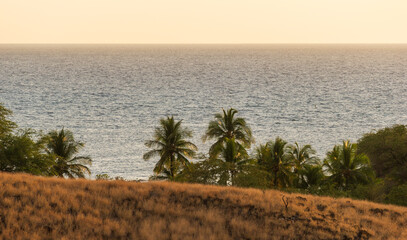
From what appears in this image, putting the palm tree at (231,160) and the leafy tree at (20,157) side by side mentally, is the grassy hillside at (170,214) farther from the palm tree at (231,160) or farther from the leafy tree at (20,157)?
the palm tree at (231,160)

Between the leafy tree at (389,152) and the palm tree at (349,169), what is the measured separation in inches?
77.2

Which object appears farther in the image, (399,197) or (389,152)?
(389,152)

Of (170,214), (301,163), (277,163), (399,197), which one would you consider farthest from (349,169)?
(170,214)

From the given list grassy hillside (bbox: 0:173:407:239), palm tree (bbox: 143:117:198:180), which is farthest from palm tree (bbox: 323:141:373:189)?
grassy hillside (bbox: 0:173:407:239)

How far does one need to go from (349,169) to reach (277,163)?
743 centimetres

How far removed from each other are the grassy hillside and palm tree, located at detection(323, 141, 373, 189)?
17.8 metres

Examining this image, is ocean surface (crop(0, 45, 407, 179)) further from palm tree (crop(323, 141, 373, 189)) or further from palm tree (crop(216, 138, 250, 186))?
Result: palm tree (crop(323, 141, 373, 189))

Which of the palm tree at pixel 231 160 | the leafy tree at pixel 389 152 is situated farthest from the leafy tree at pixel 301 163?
the palm tree at pixel 231 160

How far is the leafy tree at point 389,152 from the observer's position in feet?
125

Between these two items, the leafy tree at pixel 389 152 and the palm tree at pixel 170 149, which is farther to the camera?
the palm tree at pixel 170 149

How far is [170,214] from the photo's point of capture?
16.9 m

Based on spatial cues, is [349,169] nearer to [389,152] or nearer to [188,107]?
[389,152]

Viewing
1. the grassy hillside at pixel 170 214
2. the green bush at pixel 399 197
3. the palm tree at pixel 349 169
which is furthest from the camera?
the palm tree at pixel 349 169

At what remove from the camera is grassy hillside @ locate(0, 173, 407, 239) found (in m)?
14.3
